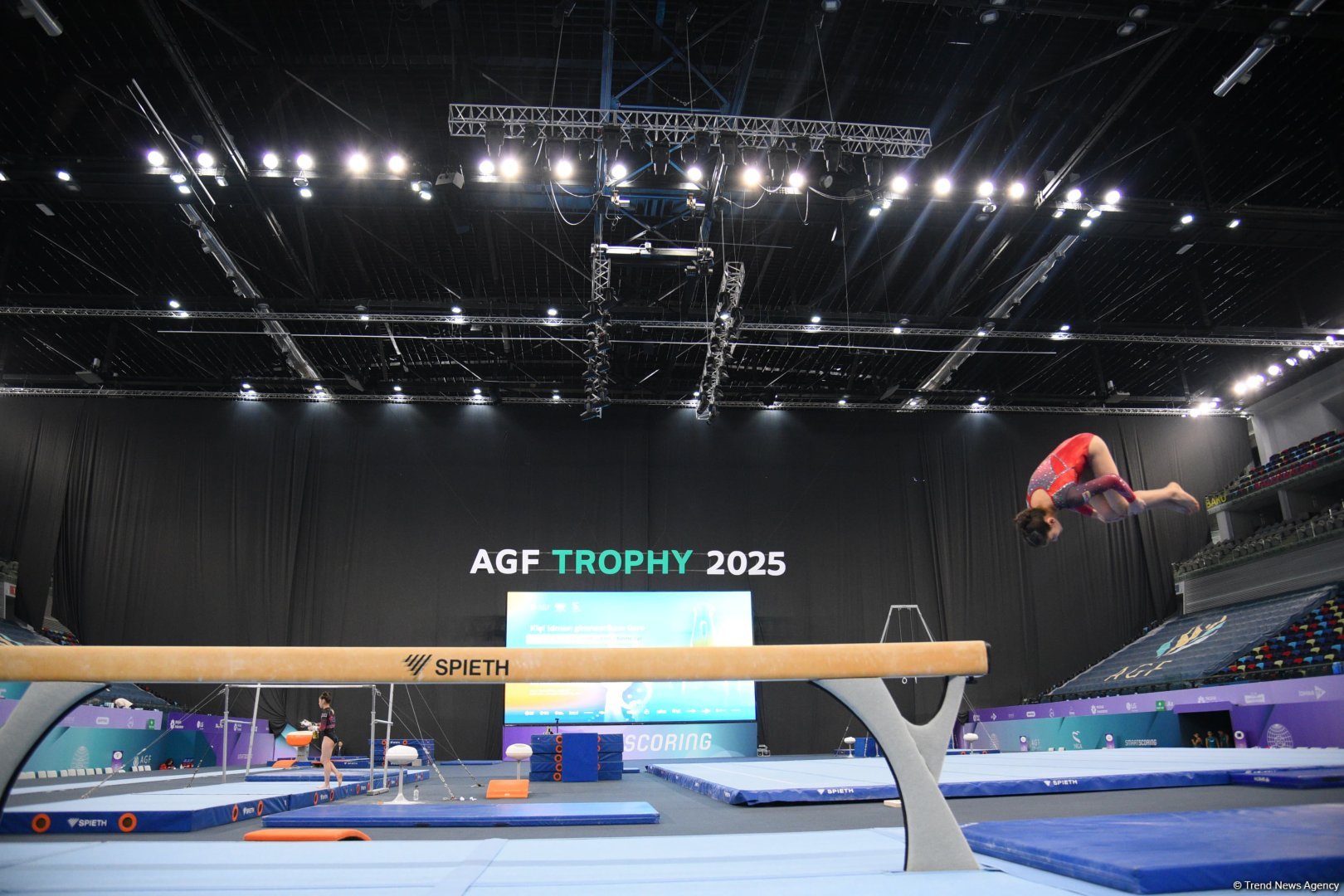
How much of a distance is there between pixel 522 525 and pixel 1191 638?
13167 millimetres

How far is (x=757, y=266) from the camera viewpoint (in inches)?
495

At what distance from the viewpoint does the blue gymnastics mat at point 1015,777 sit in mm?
5195

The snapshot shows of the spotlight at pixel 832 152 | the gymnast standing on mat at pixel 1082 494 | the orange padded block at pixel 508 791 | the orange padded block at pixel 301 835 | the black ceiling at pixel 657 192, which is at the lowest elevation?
the orange padded block at pixel 508 791

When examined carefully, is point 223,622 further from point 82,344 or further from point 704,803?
point 704,803

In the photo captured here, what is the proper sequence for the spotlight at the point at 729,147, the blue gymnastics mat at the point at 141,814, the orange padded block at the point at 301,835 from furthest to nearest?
the spotlight at the point at 729,147
the blue gymnastics mat at the point at 141,814
the orange padded block at the point at 301,835

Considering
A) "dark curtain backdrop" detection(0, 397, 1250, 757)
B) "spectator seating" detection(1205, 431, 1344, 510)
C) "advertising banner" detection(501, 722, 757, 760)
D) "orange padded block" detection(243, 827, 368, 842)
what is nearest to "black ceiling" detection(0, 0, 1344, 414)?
"dark curtain backdrop" detection(0, 397, 1250, 757)

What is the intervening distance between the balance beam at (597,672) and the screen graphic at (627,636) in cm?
1180

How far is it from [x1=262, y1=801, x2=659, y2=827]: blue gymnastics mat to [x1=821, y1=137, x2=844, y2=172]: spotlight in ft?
23.2

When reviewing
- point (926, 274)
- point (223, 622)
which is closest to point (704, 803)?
point (926, 274)

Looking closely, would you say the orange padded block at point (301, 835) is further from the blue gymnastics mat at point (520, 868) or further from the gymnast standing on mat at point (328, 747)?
the gymnast standing on mat at point (328, 747)

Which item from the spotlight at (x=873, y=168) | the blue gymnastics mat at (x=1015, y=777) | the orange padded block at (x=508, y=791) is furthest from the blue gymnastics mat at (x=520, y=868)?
the spotlight at (x=873, y=168)

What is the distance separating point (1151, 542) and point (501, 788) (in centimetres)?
1573

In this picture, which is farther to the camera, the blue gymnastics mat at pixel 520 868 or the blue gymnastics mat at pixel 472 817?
the blue gymnastics mat at pixel 472 817

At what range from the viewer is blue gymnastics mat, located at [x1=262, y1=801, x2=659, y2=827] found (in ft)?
14.9
